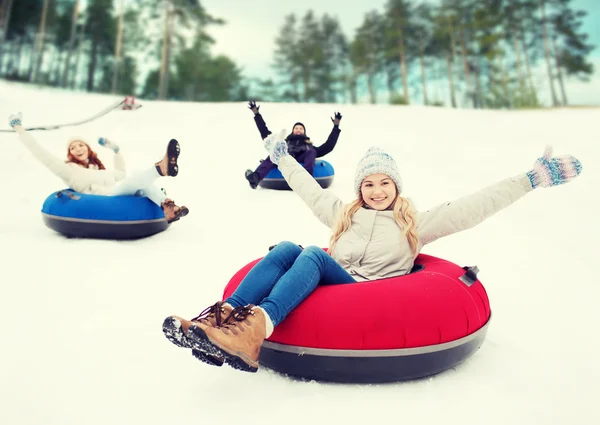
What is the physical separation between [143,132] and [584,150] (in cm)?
811

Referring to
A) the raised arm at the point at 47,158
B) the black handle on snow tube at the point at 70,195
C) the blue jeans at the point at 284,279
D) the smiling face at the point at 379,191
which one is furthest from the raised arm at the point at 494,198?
the raised arm at the point at 47,158

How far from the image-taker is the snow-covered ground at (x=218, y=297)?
1660 mm

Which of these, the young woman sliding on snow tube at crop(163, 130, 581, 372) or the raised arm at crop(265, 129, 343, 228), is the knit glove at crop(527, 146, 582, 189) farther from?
the raised arm at crop(265, 129, 343, 228)

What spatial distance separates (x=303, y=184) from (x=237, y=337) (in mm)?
1094

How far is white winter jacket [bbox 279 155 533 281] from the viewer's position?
6.77 ft

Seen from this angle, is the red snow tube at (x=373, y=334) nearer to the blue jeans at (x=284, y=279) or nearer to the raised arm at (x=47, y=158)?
the blue jeans at (x=284, y=279)

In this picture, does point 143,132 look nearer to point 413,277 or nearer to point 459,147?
point 459,147

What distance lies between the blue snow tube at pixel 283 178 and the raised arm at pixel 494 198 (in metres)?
3.82

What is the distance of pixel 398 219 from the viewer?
7.16ft

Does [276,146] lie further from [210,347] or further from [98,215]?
[98,215]

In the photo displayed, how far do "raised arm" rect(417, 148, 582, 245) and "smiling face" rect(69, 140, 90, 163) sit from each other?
136 inches

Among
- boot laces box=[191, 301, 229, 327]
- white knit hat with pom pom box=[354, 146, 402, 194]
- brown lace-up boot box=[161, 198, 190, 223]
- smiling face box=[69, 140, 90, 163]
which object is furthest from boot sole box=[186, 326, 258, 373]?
smiling face box=[69, 140, 90, 163]

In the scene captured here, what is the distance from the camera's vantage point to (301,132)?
234 inches

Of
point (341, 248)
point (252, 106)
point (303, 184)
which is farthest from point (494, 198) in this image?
point (252, 106)
